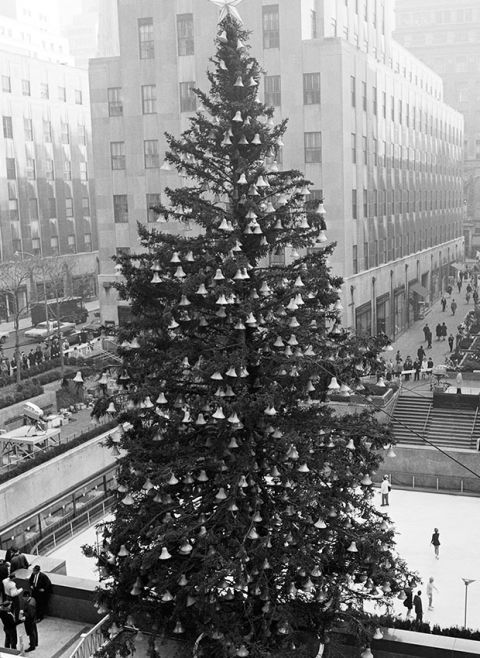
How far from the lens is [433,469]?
103ft

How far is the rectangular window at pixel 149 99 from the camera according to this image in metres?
46.5

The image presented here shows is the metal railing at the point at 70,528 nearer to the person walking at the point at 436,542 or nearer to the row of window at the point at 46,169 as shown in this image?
the person walking at the point at 436,542

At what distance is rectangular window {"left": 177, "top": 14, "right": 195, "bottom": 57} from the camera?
45344 mm

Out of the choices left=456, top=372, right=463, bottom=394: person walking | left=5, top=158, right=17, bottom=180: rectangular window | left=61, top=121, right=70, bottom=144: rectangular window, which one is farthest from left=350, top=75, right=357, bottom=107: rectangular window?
left=61, top=121, right=70, bottom=144: rectangular window

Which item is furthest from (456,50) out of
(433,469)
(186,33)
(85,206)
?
(433,469)

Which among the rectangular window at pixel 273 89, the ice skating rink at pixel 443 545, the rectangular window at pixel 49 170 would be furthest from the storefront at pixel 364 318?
the rectangular window at pixel 49 170

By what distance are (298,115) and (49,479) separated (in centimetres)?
2440

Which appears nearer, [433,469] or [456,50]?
[433,469]

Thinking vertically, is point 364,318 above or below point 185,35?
below

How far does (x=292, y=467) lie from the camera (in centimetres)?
1223

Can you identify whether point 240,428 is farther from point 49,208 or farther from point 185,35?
point 49,208

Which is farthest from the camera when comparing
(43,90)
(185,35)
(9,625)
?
(43,90)

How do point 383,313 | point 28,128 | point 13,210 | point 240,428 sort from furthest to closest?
point 28,128 < point 13,210 < point 383,313 < point 240,428

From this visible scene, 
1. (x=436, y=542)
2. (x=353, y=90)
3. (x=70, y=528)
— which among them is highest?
(x=353, y=90)
